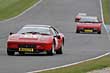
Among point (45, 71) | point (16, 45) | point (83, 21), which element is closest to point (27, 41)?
point (16, 45)

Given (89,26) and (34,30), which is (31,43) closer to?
(34,30)

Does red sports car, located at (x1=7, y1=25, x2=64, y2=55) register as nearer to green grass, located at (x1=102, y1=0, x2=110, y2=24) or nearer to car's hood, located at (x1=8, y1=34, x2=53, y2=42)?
car's hood, located at (x1=8, y1=34, x2=53, y2=42)

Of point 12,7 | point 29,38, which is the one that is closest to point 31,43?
point 29,38

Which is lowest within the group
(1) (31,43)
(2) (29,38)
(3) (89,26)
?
(1) (31,43)

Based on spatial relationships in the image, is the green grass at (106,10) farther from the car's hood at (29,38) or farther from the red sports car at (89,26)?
the car's hood at (29,38)

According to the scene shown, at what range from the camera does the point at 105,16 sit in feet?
208

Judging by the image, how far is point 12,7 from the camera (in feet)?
224

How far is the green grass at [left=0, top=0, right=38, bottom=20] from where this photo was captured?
6156cm

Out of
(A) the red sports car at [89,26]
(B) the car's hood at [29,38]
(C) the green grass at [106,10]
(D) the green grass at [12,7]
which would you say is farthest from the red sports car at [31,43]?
(D) the green grass at [12,7]

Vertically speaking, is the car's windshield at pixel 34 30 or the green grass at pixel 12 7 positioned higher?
the green grass at pixel 12 7

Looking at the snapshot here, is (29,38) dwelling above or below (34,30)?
below

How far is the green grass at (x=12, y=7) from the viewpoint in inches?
2424

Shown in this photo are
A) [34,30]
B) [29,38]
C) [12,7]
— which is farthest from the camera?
[12,7]

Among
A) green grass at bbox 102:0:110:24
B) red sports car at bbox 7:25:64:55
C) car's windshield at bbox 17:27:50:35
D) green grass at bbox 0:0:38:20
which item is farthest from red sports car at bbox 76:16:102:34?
red sports car at bbox 7:25:64:55
